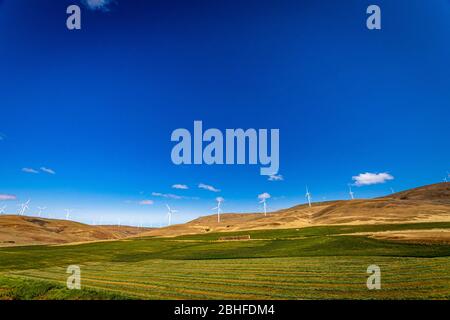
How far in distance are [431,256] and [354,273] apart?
50.6 ft

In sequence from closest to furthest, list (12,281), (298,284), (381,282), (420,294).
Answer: (420,294)
(381,282)
(298,284)
(12,281)

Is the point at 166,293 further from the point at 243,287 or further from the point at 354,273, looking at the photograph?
the point at 354,273

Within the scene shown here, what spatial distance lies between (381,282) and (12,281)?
3398 centimetres

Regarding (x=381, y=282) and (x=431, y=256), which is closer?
(x=381, y=282)
